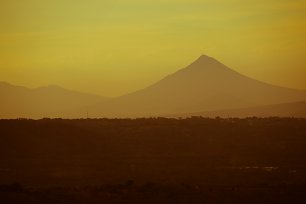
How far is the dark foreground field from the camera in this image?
96.7ft

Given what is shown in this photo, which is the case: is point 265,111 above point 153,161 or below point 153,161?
above

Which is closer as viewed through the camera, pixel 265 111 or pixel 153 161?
pixel 153 161

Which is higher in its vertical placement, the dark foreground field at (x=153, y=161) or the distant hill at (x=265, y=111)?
the distant hill at (x=265, y=111)

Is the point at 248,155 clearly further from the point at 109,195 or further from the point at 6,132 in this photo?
the point at 109,195

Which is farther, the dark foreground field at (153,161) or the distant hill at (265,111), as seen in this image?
the distant hill at (265,111)

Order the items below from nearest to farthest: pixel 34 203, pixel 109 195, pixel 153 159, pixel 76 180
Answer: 1. pixel 34 203
2. pixel 109 195
3. pixel 76 180
4. pixel 153 159

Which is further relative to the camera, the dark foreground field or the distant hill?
the distant hill

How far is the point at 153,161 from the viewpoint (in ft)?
153

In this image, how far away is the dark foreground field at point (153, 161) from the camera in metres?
29.5

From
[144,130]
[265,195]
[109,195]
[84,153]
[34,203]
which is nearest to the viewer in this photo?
[34,203]

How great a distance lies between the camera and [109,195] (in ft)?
93.6

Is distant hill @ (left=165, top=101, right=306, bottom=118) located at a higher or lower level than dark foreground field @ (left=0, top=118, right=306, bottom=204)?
higher

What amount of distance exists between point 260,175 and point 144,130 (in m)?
20.3

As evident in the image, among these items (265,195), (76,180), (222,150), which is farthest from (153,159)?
(265,195)
